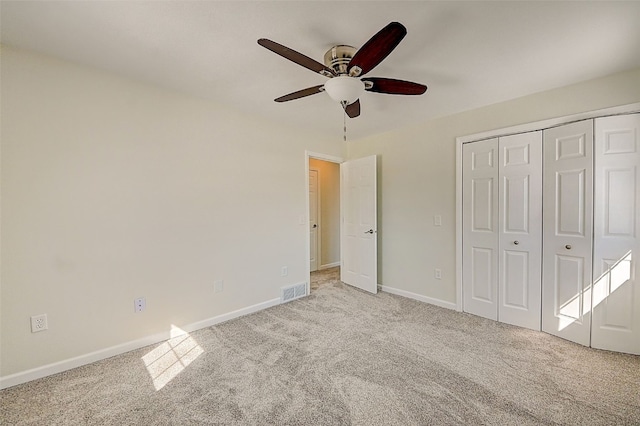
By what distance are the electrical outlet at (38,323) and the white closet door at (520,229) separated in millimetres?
4081

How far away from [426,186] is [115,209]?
3.36m

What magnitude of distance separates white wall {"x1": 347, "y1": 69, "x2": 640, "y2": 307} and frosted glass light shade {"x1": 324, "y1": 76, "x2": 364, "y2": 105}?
3.94 feet

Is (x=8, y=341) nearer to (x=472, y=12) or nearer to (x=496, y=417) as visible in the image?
(x=496, y=417)

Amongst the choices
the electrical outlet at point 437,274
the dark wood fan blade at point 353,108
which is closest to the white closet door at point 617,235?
the electrical outlet at point 437,274

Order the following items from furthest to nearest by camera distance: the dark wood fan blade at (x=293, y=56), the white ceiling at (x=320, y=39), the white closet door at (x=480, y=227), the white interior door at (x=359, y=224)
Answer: the white interior door at (x=359, y=224) < the white closet door at (x=480, y=227) < the white ceiling at (x=320, y=39) < the dark wood fan blade at (x=293, y=56)

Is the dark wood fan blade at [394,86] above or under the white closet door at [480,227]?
above

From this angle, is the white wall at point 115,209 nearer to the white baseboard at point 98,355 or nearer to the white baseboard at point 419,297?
the white baseboard at point 98,355

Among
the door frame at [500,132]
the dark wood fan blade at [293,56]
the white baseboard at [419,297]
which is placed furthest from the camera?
the white baseboard at [419,297]

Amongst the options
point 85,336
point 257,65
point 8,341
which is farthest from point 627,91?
point 8,341

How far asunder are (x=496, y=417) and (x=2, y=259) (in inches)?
132

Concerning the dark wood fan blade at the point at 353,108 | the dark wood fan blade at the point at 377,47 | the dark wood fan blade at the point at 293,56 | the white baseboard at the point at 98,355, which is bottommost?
the white baseboard at the point at 98,355

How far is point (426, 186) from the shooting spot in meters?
3.43

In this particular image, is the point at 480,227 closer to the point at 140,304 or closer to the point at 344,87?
the point at 344,87

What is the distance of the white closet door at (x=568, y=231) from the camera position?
7.63ft
